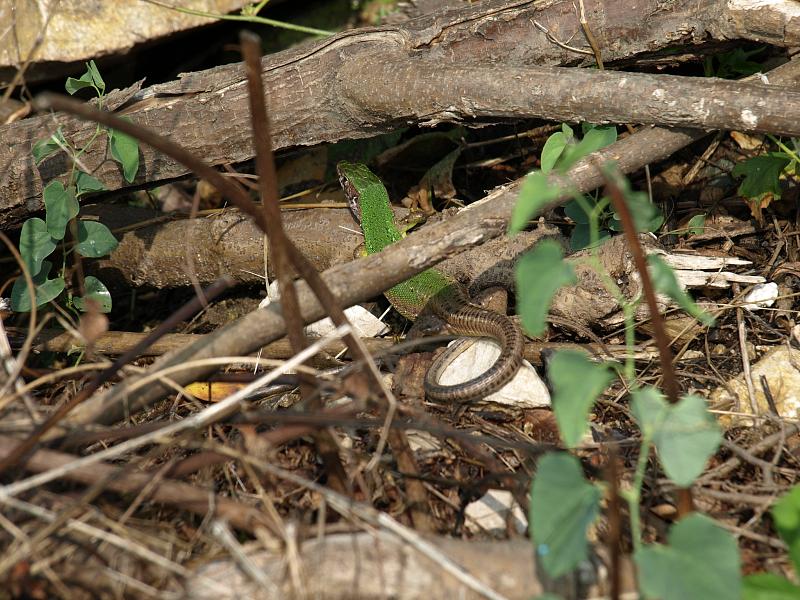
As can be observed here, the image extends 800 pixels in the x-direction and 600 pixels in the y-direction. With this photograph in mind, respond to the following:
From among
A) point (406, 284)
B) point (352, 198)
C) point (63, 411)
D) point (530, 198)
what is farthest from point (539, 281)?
point (352, 198)

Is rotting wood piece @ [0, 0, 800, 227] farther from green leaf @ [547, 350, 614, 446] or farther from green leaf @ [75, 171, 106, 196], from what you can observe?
green leaf @ [547, 350, 614, 446]

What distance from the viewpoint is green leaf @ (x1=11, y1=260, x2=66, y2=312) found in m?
3.31

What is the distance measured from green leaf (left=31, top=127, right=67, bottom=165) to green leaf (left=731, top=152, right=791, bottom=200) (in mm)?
3135

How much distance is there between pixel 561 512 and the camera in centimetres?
165

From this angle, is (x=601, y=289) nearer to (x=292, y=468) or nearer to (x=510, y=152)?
(x=510, y=152)

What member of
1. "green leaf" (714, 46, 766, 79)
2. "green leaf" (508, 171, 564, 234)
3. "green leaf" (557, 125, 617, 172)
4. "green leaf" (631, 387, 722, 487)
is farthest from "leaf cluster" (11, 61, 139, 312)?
"green leaf" (714, 46, 766, 79)

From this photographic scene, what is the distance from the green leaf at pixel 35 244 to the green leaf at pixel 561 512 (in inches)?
102

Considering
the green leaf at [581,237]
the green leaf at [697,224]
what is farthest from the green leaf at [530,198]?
the green leaf at [697,224]

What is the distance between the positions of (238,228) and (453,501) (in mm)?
2391

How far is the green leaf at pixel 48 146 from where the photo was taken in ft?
11.1

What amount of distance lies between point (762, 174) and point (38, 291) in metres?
3.36

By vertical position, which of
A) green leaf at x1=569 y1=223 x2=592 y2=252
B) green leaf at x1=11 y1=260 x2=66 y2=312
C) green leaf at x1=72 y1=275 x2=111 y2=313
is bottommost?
green leaf at x1=569 y1=223 x2=592 y2=252

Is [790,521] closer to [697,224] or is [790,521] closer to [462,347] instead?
[462,347]

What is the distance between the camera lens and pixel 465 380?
137 inches
